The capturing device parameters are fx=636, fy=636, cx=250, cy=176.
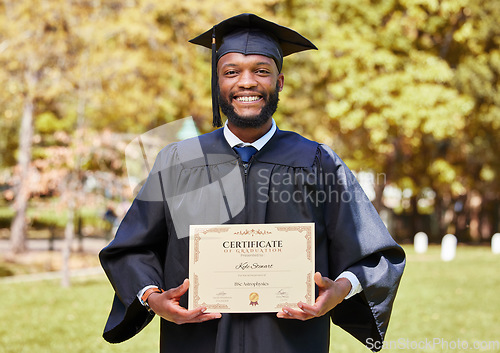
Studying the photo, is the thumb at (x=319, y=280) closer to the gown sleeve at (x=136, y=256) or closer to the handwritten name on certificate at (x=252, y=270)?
the handwritten name on certificate at (x=252, y=270)

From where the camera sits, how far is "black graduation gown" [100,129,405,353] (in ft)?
8.42

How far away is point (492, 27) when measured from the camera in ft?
57.3

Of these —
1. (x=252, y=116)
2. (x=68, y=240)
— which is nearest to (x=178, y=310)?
(x=252, y=116)

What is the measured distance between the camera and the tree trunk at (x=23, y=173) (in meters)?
13.2

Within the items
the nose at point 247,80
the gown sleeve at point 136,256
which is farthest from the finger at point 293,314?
the nose at point 247,80

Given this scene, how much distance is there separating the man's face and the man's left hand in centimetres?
73

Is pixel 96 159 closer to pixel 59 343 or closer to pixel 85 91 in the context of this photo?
pixel 85 91

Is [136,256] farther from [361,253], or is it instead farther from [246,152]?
[361,253]

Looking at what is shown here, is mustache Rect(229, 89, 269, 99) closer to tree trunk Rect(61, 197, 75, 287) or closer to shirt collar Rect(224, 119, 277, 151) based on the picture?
shirt collar Rect(224, 119, 277, 151)

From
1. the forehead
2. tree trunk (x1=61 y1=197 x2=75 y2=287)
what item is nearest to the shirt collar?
the forehead

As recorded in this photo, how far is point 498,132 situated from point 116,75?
475 inches

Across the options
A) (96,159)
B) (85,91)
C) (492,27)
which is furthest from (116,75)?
(492,27)

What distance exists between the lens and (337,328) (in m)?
8.83

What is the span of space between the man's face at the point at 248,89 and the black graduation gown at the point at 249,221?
0.14 m
